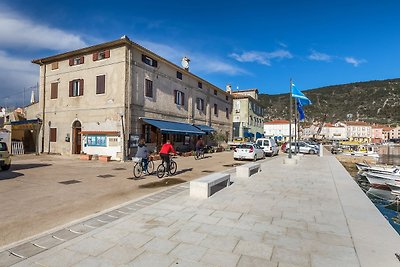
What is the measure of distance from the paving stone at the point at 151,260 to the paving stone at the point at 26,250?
160cm

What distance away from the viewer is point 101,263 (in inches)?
140

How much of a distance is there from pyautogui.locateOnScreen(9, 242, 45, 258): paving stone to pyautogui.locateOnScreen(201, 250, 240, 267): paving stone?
2.57 m

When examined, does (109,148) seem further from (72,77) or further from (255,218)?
(255,218)

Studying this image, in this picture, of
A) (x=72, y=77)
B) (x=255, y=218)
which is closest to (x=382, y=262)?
(x=255, y=218)

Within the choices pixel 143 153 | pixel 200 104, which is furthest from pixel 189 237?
pixel 200 104

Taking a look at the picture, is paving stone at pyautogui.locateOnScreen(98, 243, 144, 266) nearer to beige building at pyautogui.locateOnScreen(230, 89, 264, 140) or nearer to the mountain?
beige building at pyautogui.locateOnScreen(230, 89, 264, 140)

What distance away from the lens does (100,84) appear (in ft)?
65.2

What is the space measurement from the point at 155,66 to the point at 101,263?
2018cm

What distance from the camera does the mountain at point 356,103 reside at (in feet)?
477

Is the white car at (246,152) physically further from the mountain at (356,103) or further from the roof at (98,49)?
the mountain at (356,103)

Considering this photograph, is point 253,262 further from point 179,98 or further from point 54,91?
point 54,91

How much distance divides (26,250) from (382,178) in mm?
18909

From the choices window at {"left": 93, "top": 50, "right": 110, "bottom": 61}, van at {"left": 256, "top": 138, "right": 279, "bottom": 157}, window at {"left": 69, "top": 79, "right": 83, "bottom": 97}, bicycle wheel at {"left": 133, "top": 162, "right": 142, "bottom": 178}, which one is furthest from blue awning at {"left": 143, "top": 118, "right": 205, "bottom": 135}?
bicycle wheel at {"left": 133, "top": 162, "right": 142, "bottom": 178}

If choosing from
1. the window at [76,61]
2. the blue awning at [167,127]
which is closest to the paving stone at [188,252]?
the blue awning at [167,127]
